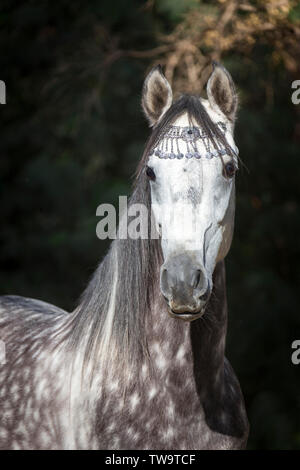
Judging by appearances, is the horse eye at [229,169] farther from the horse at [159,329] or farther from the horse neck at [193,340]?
the horse neck at [193,340]

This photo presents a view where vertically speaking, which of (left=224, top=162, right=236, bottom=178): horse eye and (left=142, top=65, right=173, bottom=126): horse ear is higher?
(left=142, top=65, right=173, bottom=126): horse ear

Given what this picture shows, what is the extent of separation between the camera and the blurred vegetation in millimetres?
6781

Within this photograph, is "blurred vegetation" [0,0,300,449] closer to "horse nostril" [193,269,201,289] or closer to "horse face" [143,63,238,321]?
"horse face" [143,63,238,321]

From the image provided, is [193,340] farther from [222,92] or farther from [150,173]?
[222,92]

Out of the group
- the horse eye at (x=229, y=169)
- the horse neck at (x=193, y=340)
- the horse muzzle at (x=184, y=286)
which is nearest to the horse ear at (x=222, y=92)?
the horse eye at (x=229, y=169)

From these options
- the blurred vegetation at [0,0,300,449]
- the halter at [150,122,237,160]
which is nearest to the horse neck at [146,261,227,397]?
the halter at [150,122,237,160]

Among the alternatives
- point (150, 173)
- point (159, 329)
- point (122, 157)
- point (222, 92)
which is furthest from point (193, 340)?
point (122, 157)

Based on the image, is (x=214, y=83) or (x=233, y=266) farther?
(x=233, y=266)

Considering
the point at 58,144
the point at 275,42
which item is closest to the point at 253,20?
the point at 275,42

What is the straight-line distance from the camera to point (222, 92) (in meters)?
2.52

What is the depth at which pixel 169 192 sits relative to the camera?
2.26 m

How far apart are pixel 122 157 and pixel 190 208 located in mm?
6944
